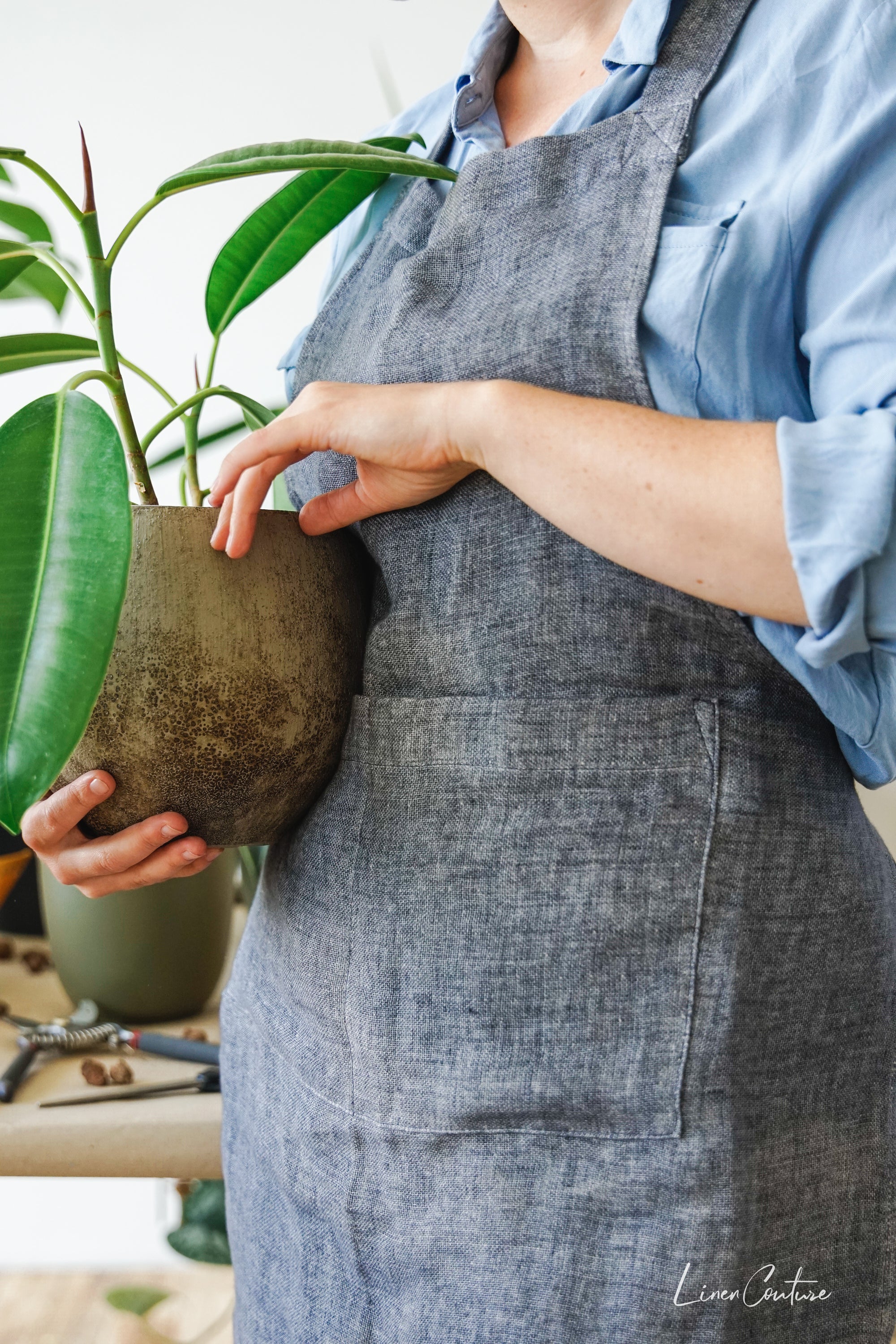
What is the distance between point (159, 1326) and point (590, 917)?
163cm

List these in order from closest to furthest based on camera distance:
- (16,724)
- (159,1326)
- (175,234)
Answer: (16,724) < (175,234) < (159,1326)

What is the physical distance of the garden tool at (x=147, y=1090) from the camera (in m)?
0.96

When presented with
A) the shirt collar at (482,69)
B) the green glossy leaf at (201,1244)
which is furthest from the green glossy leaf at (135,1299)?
the shirt collar at (482,69)

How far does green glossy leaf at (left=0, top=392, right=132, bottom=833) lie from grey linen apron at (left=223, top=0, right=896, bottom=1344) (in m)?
0.21

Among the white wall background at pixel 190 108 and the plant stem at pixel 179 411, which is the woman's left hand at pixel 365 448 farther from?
the white wall background at pixel 190 108

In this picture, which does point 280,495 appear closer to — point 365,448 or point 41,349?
point 41,349

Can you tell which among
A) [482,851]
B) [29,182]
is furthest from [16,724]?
[29,182]

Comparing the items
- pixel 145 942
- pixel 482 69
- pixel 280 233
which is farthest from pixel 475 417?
pixel 145 942

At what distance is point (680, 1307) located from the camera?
0.57 meters

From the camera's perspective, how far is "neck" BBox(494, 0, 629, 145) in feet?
2.49

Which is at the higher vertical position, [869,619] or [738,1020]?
[869,619]

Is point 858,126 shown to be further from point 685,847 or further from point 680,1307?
point 680,1307

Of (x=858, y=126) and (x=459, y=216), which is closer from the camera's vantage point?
(x=858, y=126)

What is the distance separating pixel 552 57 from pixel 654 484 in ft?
1.52
